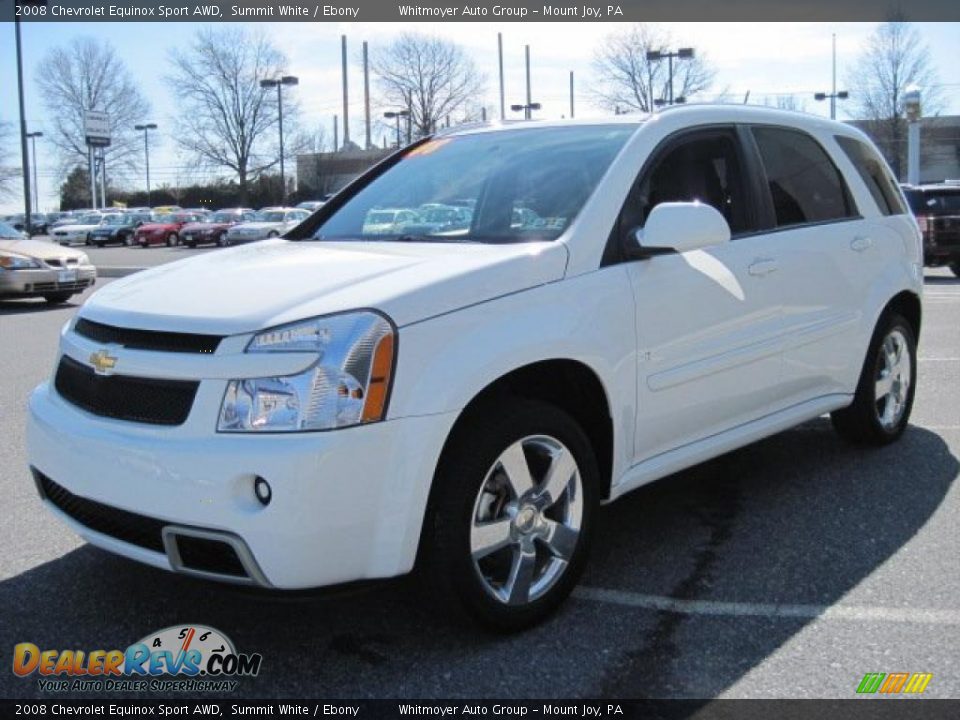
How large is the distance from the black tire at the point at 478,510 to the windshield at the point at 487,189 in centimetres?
75

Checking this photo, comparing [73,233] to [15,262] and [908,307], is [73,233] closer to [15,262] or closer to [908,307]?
[15,262]

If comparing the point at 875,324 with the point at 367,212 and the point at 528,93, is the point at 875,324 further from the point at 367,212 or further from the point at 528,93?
the point at 528,93

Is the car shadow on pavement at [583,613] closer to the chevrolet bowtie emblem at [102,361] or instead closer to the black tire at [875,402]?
the black tire at [875,402]

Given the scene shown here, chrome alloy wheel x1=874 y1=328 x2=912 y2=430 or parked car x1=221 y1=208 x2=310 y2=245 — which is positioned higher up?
parked car x1=221 y1=208 x2=310 y2=245

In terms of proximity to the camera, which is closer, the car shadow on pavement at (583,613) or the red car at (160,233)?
the car shadow on pavement at (583,613)

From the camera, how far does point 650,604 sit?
3535 millimetres

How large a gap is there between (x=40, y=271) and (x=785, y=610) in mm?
13395

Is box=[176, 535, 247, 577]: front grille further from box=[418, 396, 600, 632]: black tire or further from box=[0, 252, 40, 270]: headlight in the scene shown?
box=[0, 252, 40, 270]: headlight

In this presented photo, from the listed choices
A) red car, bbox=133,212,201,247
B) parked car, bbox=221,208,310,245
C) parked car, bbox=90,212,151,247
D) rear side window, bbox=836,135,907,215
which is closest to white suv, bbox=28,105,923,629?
rear side window, bbox=836,135,907,215

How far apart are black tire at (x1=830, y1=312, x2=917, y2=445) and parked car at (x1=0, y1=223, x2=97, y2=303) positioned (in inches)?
482

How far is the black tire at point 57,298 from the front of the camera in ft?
48.8

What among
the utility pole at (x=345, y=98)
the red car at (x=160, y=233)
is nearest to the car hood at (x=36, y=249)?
the red car at (x=160, y=233)

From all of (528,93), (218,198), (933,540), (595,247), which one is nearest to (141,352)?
(595,247)

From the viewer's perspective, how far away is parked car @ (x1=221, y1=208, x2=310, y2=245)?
123ft
